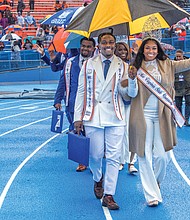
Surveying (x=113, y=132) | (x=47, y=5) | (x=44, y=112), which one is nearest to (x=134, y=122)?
(x=113, y=132)

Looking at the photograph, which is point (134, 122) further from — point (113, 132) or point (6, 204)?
point (6, 204)

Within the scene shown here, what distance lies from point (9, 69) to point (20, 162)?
57.4 feet

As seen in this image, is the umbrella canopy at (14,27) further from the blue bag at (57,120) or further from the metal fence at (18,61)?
the blue bag at (57,120)

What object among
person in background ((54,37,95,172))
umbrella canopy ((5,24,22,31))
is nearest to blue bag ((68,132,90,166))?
person in background ((54,37,95,172))

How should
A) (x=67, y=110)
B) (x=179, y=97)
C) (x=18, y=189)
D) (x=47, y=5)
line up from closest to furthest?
(x=18, y=189) < (x=67, y=110) < (x=179, y=97) < (x=47, y=5)

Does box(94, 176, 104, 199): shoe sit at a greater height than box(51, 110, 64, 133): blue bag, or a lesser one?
lesser

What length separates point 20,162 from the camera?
959cm

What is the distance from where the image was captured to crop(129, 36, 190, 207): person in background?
658 cm

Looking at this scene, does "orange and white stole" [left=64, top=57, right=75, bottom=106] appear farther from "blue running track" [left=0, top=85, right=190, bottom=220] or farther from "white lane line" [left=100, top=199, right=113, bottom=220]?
"white lane line" [left=100, top=199, right=113, bottom=220]

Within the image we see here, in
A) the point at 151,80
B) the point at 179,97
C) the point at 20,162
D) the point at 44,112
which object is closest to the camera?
the point at 151,80

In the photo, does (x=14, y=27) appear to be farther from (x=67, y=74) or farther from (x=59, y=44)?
(x=67, y=74)

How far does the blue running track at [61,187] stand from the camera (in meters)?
6.56

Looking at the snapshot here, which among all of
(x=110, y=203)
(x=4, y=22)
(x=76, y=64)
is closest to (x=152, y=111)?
(x=110, y=203)

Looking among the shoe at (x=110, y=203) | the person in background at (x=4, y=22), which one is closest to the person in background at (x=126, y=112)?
the shoe at (x=110, y=203)
